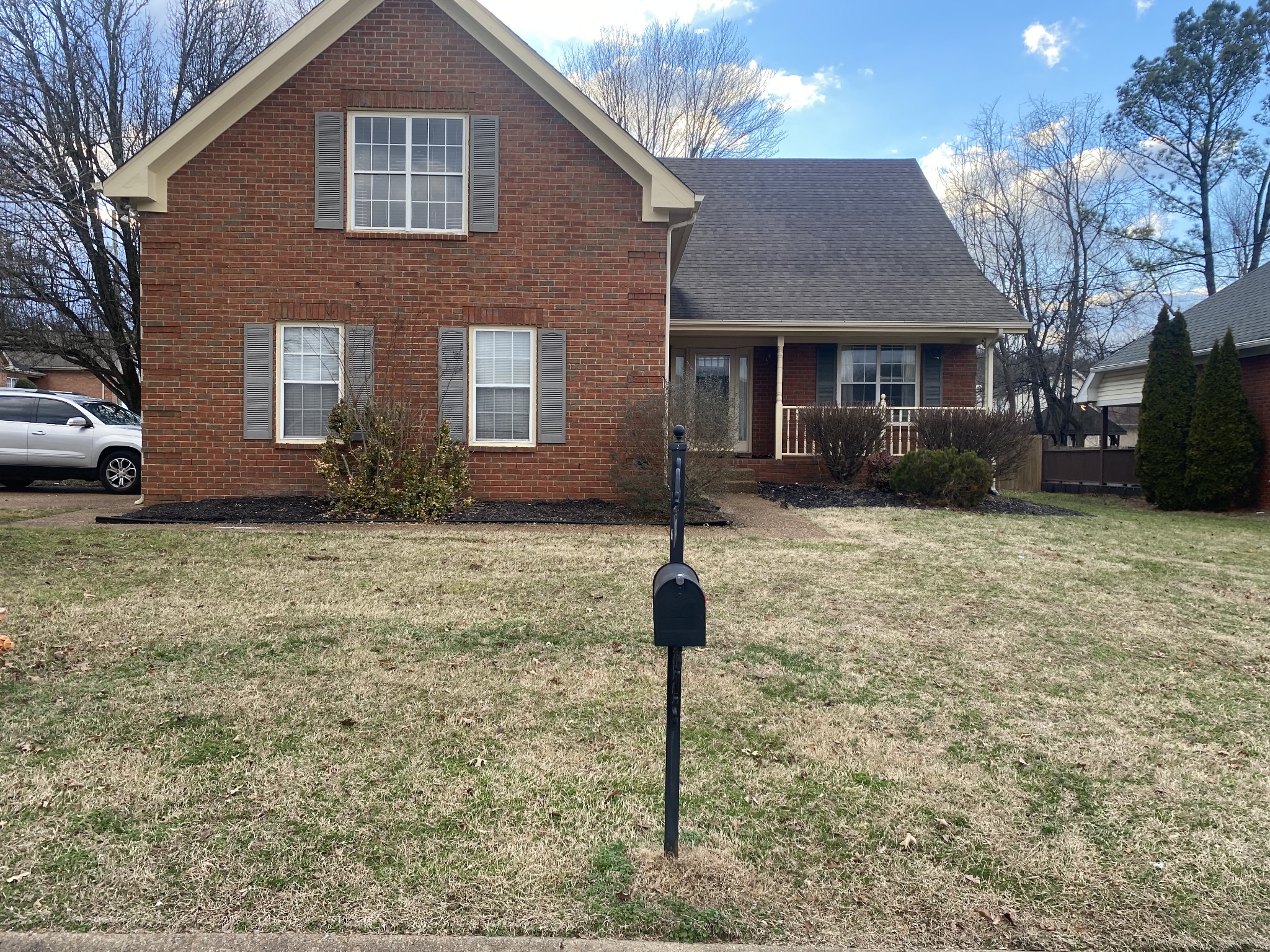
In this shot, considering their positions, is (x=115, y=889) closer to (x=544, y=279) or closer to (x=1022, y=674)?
(x=1022, y=674)

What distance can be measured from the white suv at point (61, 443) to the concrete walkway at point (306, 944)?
45.5 ft

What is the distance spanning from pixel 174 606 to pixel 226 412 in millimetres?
6593

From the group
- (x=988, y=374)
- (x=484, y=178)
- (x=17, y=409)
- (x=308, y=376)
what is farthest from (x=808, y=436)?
(x=17, y=409)

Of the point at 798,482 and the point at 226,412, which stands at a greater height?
the point at 226,412

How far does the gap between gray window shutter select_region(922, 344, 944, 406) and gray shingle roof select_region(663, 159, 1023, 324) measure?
1.30 metres

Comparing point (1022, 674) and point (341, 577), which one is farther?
point (341, 577)

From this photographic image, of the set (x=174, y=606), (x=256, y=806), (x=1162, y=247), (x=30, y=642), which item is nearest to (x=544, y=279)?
(x=174, y=606)

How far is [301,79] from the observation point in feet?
40.8

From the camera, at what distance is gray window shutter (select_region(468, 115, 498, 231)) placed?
12531mm

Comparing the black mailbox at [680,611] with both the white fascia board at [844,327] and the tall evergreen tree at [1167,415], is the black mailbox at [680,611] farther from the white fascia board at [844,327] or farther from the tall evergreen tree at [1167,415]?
the tall evergreen tree at [1167,415]

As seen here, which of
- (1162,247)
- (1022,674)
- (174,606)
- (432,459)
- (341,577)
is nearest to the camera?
(1022,674)

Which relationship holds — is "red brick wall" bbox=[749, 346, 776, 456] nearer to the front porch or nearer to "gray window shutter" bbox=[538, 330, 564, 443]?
the front porch

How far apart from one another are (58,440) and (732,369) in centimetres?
1227

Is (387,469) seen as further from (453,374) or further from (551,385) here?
(551,385)
